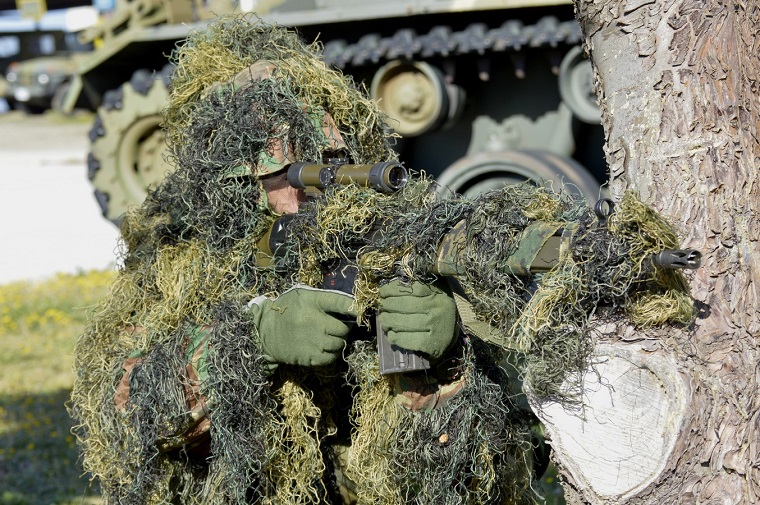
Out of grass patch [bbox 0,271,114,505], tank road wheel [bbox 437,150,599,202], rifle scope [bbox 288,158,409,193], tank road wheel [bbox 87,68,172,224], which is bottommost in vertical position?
grass patch [bbox 0,271,114,505]

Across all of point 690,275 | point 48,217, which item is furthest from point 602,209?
point 48,217

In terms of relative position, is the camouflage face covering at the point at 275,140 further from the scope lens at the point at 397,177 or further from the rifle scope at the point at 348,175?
the scope lens at the point at 397,177

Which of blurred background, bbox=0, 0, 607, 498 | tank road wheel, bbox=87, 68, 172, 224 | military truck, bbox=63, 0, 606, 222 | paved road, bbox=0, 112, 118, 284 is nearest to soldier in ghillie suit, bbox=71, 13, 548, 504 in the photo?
blurred background, bbox=0, 0, 607, 498

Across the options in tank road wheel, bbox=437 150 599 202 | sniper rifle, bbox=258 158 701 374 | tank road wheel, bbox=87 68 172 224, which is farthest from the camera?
tank road wheel, bbox=87 68 172 224

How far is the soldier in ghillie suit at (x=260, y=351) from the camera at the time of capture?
2.27m

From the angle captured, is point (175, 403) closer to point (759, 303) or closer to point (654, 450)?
point (654, 450)

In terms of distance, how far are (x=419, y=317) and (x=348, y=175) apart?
40 centimetres

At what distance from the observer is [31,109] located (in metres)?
22.1

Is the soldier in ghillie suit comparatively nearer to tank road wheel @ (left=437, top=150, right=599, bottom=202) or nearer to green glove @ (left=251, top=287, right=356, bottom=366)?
green glove @ (left=251, top=287, right=356, bottom=366)

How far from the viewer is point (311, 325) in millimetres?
2215

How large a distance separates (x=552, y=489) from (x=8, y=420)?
308cm

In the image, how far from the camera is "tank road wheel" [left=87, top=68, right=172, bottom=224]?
785 centimetres

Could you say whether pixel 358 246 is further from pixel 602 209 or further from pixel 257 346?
pixel 602 209

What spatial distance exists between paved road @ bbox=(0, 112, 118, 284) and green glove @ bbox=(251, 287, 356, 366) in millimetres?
5921
